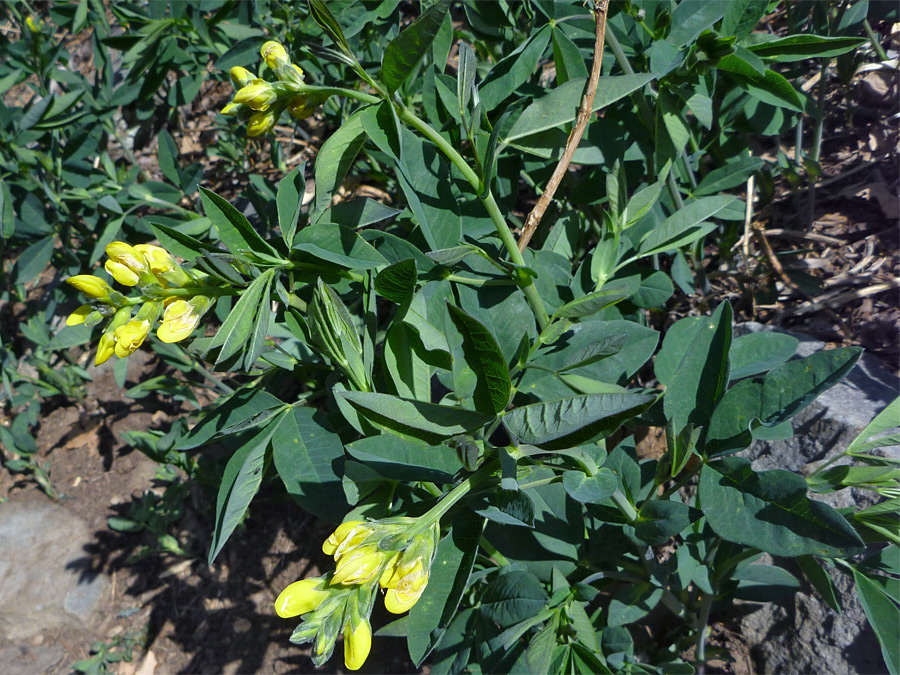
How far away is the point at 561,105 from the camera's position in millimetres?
1373

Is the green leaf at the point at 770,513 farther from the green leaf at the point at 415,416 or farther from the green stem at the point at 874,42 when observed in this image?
the green stem at the point at 874,42

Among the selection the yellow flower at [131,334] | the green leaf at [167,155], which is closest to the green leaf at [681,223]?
the yellow flower at [131,334]

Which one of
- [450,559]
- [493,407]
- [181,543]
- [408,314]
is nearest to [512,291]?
[408,314]

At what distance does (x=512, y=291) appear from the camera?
1.38m

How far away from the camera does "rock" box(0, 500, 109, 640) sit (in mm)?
2783

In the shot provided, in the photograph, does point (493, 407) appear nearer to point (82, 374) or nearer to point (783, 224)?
point (783, 224)

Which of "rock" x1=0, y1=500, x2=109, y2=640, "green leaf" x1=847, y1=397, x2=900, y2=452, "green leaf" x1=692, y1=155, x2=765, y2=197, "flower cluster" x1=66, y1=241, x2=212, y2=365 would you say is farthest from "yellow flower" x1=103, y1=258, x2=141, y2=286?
"rock" x1=0, y1=500, x2=109, y2=640

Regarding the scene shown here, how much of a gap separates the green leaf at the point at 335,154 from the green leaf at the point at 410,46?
0.09 m

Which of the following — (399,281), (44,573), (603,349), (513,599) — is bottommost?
(44,573)

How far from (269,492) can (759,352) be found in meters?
1.99

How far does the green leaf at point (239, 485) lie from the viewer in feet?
3.92

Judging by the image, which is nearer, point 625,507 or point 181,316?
point 181,316

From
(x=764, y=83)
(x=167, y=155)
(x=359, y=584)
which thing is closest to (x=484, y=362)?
(x=359, y=584)

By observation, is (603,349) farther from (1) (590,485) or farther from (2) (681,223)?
(2) (681,223)
